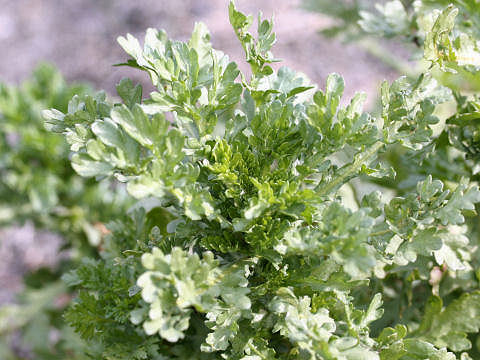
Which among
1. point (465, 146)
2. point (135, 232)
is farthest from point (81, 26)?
point (465, 146)

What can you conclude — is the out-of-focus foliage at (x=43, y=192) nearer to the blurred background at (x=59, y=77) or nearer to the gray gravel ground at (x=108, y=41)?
the blurred background at (x=59, y=77)

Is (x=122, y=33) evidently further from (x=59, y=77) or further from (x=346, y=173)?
(x=346, y=173)

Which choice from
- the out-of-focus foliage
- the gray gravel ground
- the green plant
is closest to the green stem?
the green plant

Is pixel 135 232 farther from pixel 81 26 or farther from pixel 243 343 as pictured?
pixel 81 26

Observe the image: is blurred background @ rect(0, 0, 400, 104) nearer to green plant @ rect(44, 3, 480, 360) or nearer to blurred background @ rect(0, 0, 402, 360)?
blurred background @ rect(0, 0, 402, 360)

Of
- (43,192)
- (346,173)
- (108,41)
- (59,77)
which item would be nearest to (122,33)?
(108,41)

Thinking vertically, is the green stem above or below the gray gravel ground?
above
